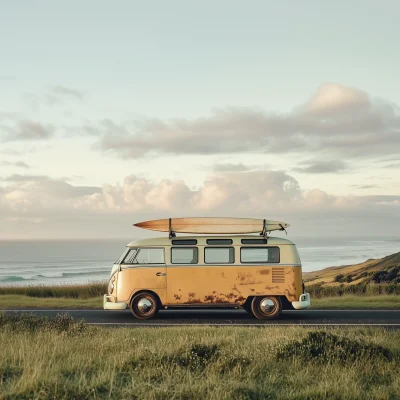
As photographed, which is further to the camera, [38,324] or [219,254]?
[219,254]

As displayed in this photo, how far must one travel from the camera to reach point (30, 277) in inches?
2739

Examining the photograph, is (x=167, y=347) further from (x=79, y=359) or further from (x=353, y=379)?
(x=353, y=379)

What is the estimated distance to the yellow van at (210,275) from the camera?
18.4 metres

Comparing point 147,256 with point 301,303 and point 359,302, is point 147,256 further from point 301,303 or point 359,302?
point 359,302

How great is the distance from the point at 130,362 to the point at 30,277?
62803 millimetres

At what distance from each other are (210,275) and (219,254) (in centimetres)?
69

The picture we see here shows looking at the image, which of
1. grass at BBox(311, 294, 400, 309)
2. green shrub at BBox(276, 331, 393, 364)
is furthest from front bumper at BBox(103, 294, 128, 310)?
green shrub at BBox(276, 331, 393, 364)

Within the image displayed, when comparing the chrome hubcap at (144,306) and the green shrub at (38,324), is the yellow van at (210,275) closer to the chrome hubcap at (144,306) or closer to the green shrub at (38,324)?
the chrome hubcap at (144,306)

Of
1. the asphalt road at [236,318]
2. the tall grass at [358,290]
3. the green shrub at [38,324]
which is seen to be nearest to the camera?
the green shrub at [38,324]

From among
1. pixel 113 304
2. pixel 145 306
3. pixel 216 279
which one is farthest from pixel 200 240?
pixel 113 304

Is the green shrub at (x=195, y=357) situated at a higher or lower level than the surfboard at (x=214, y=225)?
lower

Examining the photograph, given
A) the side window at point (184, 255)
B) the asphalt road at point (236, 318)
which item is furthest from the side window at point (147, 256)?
the asphalt road at point (236, 318)

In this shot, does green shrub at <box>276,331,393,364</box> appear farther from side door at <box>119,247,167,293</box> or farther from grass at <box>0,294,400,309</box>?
grass at <box>0,294,400,309</box>

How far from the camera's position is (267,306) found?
731 inches
